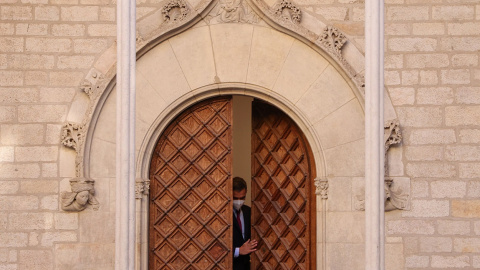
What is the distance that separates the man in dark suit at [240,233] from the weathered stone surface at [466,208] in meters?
2.13

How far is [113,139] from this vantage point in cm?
1067

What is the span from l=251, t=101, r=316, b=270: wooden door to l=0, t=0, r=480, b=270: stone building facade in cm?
34

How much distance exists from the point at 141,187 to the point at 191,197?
0.62 meters

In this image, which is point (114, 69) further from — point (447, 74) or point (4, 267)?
point (447, 74)

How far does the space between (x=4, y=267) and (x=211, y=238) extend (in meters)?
2.18

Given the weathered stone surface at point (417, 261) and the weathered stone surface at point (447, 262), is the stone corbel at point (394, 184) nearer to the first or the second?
the weathered stone surface at point (417, 261)

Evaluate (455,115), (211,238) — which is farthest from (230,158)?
(455,115)

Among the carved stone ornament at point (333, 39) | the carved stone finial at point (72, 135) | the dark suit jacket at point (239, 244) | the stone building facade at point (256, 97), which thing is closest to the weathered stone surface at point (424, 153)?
the stone building facade at point (256, 97)

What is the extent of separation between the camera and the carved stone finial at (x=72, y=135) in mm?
10562

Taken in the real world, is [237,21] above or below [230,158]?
above

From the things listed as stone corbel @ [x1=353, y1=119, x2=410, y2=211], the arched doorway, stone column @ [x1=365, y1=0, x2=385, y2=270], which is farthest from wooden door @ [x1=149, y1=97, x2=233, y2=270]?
stone column @ [x1=365, y1=0, x2=385, y2=270]

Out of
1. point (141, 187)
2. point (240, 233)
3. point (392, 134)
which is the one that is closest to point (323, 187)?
point (392, 134)

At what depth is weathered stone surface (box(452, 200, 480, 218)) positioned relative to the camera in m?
10.5

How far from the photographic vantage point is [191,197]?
35.9 ft
